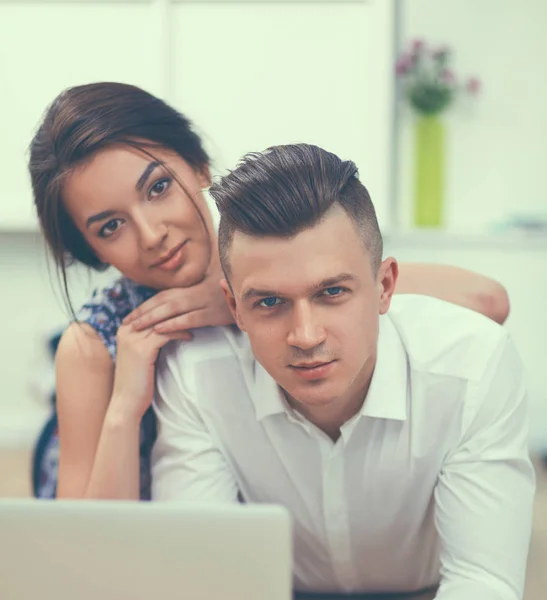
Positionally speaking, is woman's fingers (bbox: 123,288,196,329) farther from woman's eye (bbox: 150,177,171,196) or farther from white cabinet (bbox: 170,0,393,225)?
white cabinet (bbox: 170,0,393,225)

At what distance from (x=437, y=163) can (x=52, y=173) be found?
1684 mm

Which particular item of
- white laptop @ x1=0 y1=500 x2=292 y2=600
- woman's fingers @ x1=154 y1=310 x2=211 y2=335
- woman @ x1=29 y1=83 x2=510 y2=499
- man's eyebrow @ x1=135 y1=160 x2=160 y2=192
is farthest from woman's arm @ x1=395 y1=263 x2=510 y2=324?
white laptop @ x1=0 y1=500 x2=292 y2=600

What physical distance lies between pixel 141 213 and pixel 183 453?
1.01 feet

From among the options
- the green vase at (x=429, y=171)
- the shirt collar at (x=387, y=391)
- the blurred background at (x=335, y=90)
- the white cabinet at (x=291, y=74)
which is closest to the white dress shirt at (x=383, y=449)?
the shirt collar at (x=387, y=391)

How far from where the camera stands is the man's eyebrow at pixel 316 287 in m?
0.81

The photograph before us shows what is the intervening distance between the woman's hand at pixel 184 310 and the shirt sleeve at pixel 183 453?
2.1 inches

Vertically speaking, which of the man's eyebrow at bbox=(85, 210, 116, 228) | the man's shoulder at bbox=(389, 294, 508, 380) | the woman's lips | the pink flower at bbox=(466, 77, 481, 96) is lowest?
the man's shoulder at bbox=(389, 294, 508, 380)

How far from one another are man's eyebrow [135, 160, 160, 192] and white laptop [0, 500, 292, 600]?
52 centimetres

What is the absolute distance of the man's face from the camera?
80 cm

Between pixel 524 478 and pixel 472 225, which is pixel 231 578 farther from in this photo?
pixel 472 225

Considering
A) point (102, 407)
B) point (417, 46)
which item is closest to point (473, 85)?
point (417, 46)

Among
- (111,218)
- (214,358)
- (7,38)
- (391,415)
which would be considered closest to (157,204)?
(111,218)

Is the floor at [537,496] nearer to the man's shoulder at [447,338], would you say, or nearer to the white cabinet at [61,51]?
the man's shoulder at [447,338]

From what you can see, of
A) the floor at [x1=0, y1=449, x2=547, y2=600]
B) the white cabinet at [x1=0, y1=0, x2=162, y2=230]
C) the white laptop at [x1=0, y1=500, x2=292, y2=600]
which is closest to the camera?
the white laptop at [x1=0, y1=500, x2=292, y2=600]
